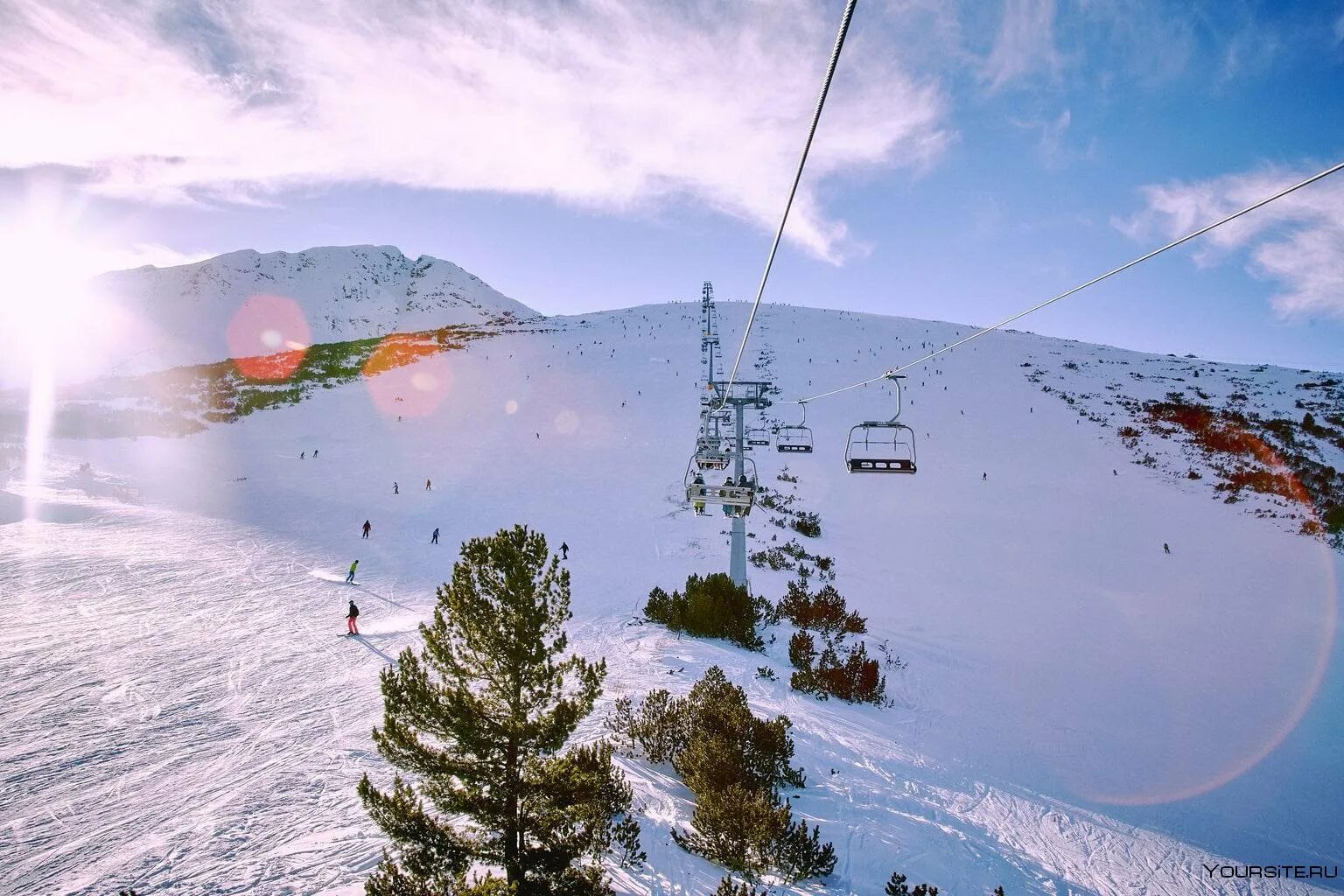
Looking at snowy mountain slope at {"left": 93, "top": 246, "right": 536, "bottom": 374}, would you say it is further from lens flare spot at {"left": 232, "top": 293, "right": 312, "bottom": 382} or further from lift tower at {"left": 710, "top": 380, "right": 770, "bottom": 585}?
lift tower at {"left": 710, "top": 380, "right": 770, "bottom": 585}

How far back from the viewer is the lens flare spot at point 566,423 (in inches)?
1556

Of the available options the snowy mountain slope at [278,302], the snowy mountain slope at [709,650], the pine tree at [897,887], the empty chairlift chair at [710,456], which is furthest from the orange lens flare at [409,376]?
the pine tree at [897,887]

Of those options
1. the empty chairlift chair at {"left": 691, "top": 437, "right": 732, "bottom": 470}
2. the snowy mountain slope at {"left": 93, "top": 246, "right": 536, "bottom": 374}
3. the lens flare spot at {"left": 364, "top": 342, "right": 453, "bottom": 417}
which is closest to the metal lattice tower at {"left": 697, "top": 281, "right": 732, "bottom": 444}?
the empty chairlift chair at {"left": 691, "top": 437, "right": 732, "bottom": 470}

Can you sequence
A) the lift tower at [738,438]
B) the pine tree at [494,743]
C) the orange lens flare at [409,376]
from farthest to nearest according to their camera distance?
the orange lens flare at [409,376] < the lift tower at [738,438] < the pine tree at [494,743]

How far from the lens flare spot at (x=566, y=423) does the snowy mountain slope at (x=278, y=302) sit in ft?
217

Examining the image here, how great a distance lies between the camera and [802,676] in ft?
42.0

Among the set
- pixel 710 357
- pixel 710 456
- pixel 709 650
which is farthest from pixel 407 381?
pixel 709 650

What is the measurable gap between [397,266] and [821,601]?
175589 mm

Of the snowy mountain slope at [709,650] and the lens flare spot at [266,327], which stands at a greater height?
the lens flare spot at [266,327]

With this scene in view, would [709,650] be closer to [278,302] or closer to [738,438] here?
[738,438]

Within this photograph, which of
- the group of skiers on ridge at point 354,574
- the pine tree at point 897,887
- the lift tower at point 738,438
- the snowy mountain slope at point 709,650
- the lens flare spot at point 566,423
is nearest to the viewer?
the pine tree at point 897,887

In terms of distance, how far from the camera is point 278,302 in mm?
128375

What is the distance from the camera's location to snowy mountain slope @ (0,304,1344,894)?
7355mm

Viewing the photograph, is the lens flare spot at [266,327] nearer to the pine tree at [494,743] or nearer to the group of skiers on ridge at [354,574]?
the group of skiers on ridge at [354,574]
